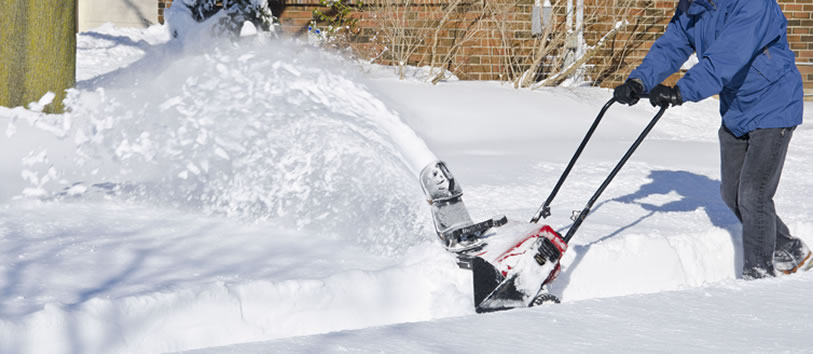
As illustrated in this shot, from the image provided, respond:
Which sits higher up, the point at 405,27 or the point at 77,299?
the point at 405,27

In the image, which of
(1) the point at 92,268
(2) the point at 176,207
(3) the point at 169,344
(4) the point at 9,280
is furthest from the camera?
(2) the point at 176,207

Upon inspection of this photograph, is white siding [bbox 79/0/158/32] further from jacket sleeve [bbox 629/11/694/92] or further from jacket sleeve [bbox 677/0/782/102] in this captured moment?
jacket sleeve [bbox 677/0/782/102]

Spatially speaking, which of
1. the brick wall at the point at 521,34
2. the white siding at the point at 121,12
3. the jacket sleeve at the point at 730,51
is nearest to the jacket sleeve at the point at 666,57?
the jacket sleeve at the point at 730,51

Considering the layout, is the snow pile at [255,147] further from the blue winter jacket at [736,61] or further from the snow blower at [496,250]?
the blue winter jacket at [736,61]

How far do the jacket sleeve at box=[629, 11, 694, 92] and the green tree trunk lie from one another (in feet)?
16.6

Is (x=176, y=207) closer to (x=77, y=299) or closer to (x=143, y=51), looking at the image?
(x=77, y=299)

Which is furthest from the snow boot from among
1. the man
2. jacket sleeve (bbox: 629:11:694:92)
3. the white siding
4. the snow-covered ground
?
the white siding

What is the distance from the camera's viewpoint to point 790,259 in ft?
13.6

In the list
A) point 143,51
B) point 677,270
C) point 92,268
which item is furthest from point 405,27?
point 92,268

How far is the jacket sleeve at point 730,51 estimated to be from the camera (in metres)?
3.54

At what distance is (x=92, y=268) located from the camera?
384 cm

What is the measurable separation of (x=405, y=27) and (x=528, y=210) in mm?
5815

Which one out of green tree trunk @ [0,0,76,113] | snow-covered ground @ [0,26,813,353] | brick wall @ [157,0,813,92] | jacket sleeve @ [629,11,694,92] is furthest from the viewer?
brick wall @ [157,0,813,92]

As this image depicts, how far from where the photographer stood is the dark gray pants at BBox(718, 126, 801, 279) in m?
3.86
